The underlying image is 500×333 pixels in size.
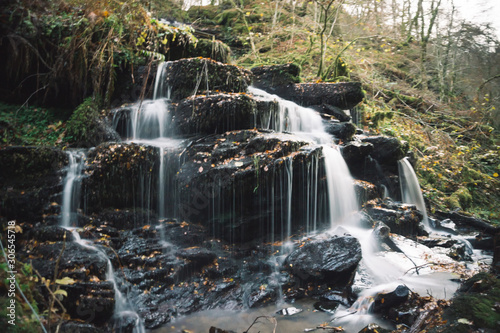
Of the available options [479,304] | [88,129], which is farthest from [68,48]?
[479,304]

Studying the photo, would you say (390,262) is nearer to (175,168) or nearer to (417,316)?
(417,316)

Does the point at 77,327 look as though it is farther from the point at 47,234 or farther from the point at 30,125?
the point at 30,125

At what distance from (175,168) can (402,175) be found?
21.2 feet

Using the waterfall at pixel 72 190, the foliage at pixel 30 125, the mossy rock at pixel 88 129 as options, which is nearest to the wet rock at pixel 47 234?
the waterfall at pixel 72 190

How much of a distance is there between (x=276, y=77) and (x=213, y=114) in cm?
420

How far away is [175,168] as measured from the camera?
592cm

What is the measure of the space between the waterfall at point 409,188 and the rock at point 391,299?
494 cm

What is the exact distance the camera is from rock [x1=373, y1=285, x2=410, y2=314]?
374 cm

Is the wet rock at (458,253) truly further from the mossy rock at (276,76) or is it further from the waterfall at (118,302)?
the mossy rock at (276,76)

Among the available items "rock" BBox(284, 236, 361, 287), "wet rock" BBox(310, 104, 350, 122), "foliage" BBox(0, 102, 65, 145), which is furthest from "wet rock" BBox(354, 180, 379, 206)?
"foliage" BBox(0, 102, 65, 145)

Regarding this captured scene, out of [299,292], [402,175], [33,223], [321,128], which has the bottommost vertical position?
[299,292]

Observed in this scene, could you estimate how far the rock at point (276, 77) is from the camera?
9.79m

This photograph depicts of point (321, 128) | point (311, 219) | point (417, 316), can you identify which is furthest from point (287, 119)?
point (417, 316)

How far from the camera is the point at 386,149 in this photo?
7.89 meters
